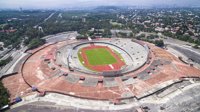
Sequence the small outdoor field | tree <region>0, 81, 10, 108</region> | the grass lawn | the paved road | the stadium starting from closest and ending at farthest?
tree <region>0, 81, 10, 108</region>, the stadium, the small outdoor field, the grass lawn, the paved road

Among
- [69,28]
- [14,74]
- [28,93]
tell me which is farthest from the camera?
[69,28]

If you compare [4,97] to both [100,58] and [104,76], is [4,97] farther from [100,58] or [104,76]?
[100,58]

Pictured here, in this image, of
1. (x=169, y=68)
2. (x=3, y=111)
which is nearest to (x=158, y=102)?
(x=169, y=68)

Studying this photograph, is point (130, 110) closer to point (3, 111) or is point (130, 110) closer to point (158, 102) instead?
point (158, 102)

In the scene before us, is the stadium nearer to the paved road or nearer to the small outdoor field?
the small outdoor field

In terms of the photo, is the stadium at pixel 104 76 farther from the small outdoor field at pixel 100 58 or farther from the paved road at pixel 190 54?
the paved road at pixel 190 54

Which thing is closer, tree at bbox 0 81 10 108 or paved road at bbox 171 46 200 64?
tree at bbox 0 81 10 108

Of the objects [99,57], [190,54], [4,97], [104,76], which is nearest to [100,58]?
[99,57]

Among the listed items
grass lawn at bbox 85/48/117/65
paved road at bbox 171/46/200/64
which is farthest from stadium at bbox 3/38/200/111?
paved road at bbox 171/46/200/64
